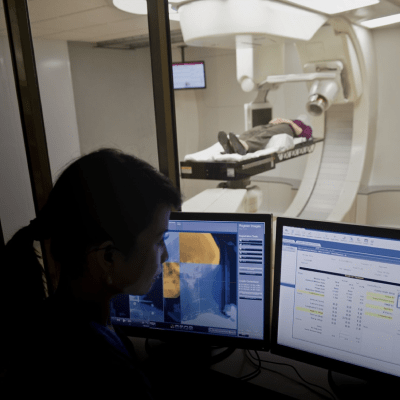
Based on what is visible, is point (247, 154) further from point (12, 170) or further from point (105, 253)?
point (105, 253)

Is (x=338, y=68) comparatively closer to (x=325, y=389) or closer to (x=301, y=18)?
(x=301, y=18)

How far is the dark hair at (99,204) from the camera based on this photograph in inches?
26.3

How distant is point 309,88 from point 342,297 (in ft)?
11.8

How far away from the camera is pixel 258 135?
387 centimetres

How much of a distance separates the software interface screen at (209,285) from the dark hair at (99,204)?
0.36m

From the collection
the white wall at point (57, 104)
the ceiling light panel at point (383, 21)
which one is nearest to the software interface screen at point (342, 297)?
the white wall at point (57, 104)

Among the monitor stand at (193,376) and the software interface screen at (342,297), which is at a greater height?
the software interface screen at (342,297)

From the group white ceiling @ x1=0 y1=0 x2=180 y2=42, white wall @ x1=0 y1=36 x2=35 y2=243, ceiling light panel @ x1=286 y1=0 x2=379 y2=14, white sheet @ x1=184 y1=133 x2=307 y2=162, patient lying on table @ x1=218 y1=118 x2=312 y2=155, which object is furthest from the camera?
patient lying on table @ x1=218 y1=118 x2=312 y2=155

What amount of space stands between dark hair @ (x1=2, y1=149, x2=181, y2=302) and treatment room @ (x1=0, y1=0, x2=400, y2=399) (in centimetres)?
11

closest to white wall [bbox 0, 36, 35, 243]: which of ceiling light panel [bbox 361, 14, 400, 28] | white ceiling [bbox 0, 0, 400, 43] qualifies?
→ white ceiling [bbox 0, 0, 400, 43]

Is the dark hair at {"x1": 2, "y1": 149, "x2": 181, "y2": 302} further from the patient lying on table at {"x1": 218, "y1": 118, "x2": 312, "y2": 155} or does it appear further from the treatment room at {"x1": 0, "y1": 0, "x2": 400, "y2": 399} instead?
the patient lying on table at {"x1": 218, "y1": 118, "x2": 312, "y2": 155}

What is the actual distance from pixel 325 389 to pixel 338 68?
3699mm

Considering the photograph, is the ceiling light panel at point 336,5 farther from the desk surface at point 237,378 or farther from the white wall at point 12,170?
the desk surface at point 237,378

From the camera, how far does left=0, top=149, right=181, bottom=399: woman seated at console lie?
0.56 meters
